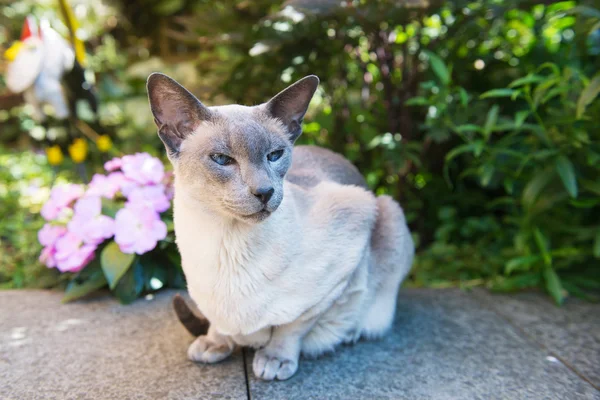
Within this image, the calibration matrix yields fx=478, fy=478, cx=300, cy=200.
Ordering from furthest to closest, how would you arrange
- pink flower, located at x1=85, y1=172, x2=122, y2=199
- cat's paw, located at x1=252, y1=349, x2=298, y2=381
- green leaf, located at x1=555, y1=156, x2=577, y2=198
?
pink flower, located at x1=85, y1=172, x2=122, y2=199
green leaf, located at x1=555, y1=156, x2=577, y2=198
cat's paw, located at x1=252, y1=349, x2=298, y2=381

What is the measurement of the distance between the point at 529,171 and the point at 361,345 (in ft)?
4.71

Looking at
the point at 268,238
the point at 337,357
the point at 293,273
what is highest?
the point at 268,238

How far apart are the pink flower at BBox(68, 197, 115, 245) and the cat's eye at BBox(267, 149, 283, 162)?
1.18m

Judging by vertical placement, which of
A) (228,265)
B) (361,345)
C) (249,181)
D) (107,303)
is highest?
(249,181)

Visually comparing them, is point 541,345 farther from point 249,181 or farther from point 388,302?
point 249,181

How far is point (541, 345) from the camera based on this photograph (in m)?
2.02

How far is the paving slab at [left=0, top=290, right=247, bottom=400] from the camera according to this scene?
165cm

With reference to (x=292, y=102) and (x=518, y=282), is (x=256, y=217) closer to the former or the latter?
(x=292, y=102)

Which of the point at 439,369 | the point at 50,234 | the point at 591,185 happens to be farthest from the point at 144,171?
the point at 591,185

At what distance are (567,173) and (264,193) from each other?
1.57 metres

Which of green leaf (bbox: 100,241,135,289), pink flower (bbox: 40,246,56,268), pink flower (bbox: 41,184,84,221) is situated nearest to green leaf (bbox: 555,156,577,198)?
green leaf (bbox: 100,241,135,289)

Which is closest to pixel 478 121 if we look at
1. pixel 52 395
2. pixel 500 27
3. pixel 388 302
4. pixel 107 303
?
pixel 500 27

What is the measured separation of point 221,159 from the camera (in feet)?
4.90

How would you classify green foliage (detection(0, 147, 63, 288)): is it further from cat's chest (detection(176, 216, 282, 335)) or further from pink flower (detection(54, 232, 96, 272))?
cat's chest (detection(176, 216, 282, 335))
